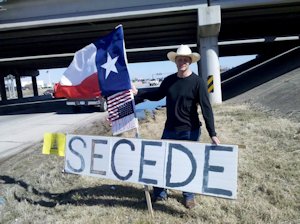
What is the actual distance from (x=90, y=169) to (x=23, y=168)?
10.2ft

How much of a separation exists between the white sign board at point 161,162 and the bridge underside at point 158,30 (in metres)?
14.9

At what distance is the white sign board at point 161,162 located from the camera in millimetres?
4332

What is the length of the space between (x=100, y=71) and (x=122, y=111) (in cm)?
64

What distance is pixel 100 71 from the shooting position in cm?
525

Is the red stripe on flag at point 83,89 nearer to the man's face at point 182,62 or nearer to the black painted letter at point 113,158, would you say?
the black painted letter at point 113,158

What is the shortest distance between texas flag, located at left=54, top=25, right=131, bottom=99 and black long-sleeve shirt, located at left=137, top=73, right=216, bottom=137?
623mm

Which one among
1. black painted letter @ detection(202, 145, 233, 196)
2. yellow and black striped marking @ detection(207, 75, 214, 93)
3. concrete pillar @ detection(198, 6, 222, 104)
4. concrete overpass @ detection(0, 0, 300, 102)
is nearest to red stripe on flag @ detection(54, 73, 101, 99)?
black painted letter @ detection(202, 145, 233, 196)

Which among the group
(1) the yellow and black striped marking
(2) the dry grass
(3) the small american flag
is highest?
(3) the small american flag

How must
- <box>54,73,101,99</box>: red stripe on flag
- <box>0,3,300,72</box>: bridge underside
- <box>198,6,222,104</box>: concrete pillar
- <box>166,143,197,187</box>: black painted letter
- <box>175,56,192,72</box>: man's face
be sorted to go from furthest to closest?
<box>0,3,300,72</box>: bridge underside → <box>198,6,222,104</box>: concrete pillar → <box>54,73,101,99</box>: red stripe on flag → <box>175,56,192,72</box>: man's face → <box>166,143,197,187</box>: black painted letter

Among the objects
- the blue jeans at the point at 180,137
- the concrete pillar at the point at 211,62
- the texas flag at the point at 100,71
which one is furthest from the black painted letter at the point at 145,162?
the concrete pillar at the point at 211,62

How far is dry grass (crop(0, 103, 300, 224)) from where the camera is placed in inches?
183

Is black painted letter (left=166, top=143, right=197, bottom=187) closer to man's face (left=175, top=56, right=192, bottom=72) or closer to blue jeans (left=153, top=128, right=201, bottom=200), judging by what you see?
blue jeans (left=153, top=128, right=201, bottom=200)

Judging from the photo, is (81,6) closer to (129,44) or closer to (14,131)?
(14,131)

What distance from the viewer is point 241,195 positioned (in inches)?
204
